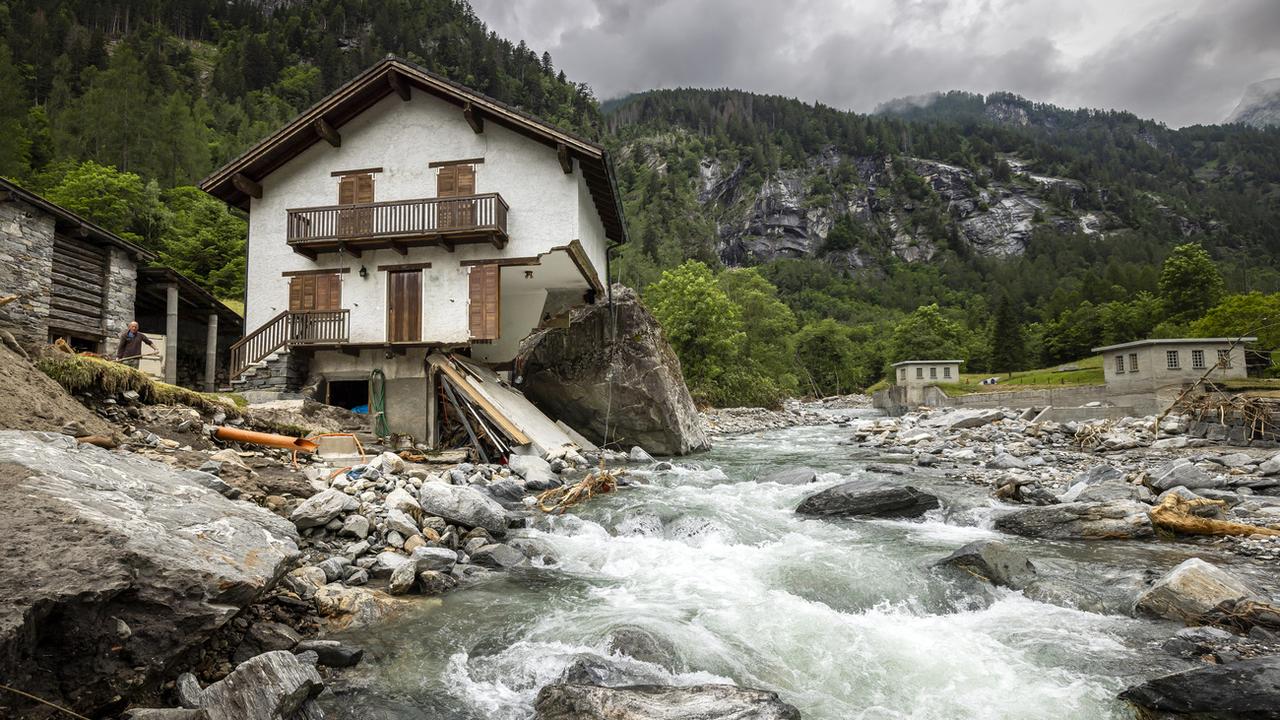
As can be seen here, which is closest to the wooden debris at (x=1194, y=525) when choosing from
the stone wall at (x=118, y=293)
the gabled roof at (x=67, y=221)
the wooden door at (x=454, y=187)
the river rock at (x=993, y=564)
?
the river rock at (x=993, y=564)

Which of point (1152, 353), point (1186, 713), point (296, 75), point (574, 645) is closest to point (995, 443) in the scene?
point (1152, 353)

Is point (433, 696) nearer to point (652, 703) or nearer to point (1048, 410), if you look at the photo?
point (652, 703)

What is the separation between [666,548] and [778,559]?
5.41 ft

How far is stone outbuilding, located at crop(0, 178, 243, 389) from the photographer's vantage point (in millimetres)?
16734

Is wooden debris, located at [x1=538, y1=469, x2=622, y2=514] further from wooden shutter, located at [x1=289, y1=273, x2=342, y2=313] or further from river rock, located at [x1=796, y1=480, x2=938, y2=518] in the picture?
wooden shutter, located at [x1=289, y1=273, x2=342, y2=313]

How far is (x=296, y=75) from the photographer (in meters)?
104

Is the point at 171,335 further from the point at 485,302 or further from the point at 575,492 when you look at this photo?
the point at 575,492

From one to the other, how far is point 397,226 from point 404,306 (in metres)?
2.43

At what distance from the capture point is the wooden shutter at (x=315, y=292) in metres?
18.8

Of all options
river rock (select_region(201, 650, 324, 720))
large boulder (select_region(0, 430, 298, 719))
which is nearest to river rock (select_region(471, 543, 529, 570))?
large boulder (select_region(0, 430, 298, 719))

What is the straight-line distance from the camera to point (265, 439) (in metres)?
11.1

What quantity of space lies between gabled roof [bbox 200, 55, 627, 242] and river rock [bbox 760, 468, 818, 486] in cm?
1049

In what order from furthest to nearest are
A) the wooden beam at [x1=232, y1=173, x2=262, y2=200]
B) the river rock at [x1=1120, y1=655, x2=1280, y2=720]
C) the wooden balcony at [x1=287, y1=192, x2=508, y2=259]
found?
the wooden beam at [x1=232, y1=173, x2=262, y2=200] < the wooden balcony at [x1=287, y1=192, x2=508, y2=259] < the river rock at [x1=1120, y1=655, x2=1280, y2=720]

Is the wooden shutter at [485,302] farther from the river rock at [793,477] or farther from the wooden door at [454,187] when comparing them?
the river rock at [793,477]
